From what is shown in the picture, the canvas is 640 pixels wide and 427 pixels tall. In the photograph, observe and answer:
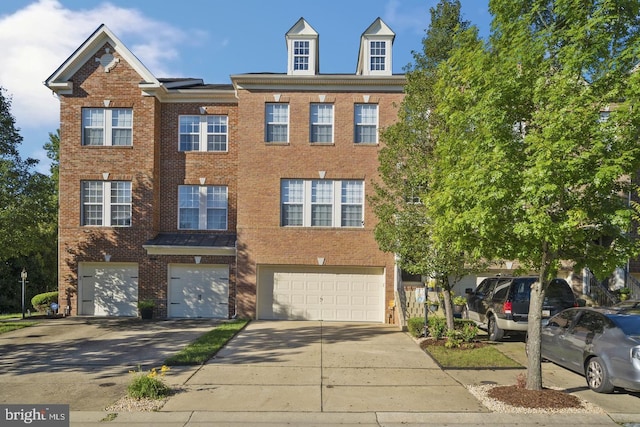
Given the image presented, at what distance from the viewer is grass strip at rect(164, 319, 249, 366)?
35.2 feet

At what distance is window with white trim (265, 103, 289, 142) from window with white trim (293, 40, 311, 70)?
176 cm

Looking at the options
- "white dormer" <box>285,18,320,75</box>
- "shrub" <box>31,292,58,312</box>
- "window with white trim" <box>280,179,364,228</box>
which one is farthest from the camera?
Answer: "shrub" <box>31,292,58,312</box>

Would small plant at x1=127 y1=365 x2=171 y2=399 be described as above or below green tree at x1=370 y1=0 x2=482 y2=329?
below

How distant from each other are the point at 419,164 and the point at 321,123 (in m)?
6.38

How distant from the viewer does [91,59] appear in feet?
62.3

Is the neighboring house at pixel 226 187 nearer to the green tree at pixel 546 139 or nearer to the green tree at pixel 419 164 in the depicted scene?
the green tree at pixel 419 164

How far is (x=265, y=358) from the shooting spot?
11.4 meters

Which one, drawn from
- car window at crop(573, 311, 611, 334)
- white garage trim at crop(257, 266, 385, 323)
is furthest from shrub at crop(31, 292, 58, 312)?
car window at crop(573, 311, 611, 334)

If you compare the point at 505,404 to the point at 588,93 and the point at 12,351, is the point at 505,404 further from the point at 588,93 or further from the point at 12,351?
the point at 12,351

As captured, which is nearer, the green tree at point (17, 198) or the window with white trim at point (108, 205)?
the green tree at point (17, 198)

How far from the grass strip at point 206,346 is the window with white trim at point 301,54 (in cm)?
1034

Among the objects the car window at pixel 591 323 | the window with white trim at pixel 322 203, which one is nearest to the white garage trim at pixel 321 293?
the window with white trim at pixel 322 203

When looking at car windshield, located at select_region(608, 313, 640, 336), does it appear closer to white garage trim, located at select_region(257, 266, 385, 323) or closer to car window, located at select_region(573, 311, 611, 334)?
car window, located at select_region(573, 311, 611, 334)

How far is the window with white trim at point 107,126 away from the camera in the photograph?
19.0 m
